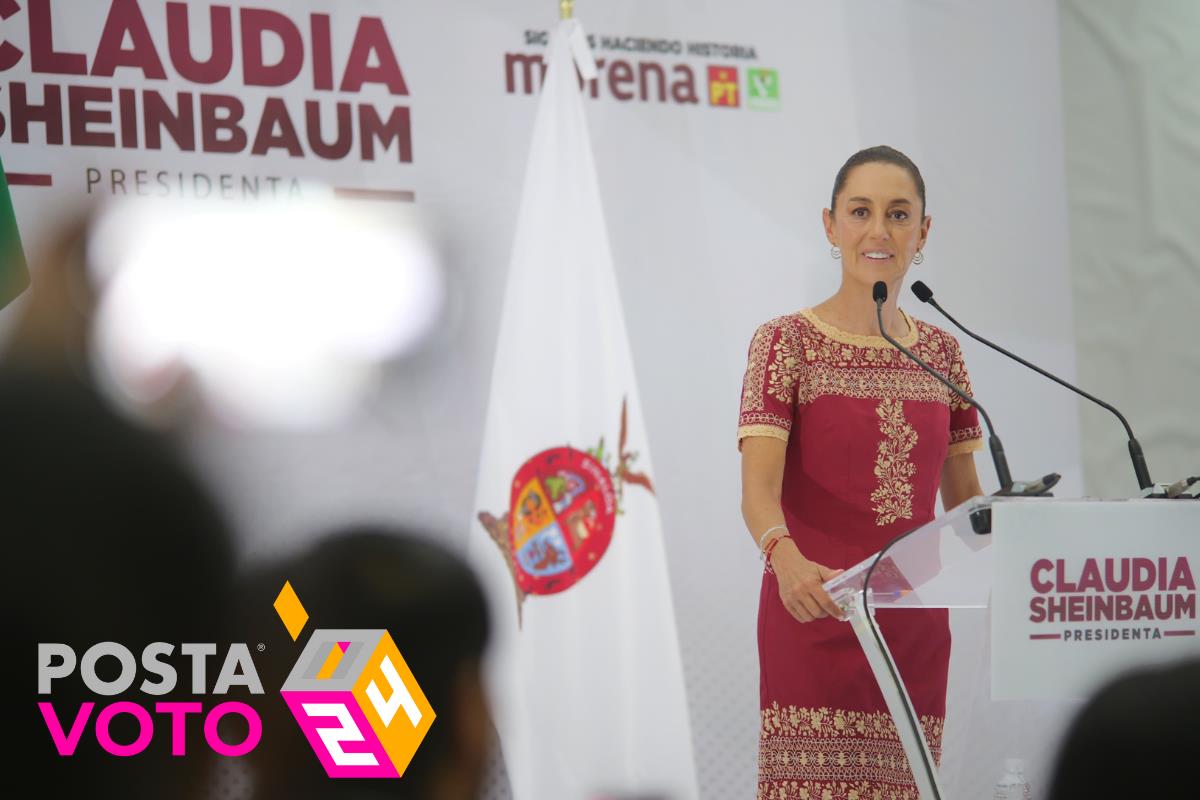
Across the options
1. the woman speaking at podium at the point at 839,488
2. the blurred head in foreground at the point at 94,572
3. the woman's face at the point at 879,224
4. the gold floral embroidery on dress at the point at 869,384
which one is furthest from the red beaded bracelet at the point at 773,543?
the blurred head in foreground at the point at 94,572

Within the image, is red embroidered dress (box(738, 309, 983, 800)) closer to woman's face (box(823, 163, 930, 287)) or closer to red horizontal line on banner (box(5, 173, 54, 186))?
woman's face (box(823, 163, 930, 287))

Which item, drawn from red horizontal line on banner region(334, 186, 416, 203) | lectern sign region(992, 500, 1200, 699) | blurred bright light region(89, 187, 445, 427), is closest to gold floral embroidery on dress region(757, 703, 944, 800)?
lectern sign region(992, 500, 1200, 699)

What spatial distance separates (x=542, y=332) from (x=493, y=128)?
1.84ft

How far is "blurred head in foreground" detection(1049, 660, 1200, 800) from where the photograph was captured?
1.62 m

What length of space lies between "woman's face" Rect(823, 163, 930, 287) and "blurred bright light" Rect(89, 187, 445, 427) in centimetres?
107

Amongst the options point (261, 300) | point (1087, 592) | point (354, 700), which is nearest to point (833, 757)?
point (1087, 592)

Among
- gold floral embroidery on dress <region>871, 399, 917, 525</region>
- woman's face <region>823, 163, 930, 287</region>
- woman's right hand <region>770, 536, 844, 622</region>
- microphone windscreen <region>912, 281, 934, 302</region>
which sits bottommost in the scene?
woman's right hand <region>770, 536, 844, 622</region>

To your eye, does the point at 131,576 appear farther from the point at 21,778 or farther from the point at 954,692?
the point at 954,692

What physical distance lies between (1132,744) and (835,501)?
1239 mm

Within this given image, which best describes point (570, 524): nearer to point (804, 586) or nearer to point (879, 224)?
point (879, 224)

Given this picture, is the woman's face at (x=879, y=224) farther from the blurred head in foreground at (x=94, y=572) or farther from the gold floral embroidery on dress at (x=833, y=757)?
Answer: the blurred head in foreground at (x=94, y=572)

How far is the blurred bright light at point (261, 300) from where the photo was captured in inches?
134

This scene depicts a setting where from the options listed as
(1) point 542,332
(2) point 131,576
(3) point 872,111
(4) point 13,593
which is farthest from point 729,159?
(4) point 13,593

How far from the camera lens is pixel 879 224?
3.18 meters
